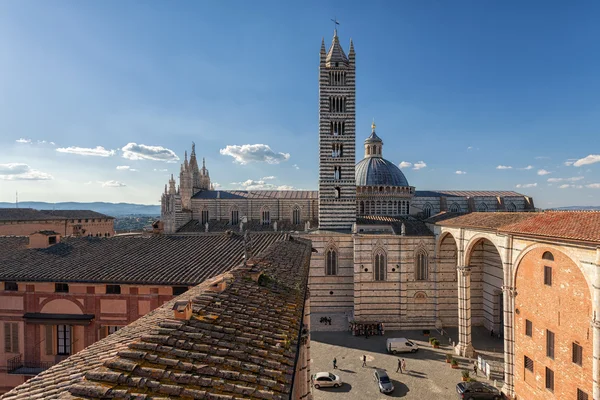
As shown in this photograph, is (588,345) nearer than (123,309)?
No

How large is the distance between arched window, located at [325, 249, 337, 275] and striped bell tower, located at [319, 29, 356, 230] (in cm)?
289

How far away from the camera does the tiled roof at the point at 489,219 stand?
71.2 feet

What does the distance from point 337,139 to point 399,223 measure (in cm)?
1122

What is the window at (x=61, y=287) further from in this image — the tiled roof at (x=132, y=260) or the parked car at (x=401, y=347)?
the parked car at (x=401, y=347)

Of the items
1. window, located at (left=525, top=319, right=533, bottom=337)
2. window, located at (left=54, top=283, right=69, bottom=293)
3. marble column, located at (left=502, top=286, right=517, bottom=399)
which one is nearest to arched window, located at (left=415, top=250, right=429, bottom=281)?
marble column, located at (left=502, top=286, right=517, bottom=399)

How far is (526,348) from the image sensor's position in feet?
60.7

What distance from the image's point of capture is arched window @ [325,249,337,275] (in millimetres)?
32531

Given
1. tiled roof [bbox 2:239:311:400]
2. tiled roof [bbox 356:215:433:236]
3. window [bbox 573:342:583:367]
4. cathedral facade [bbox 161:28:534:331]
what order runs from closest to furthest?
1. tiled roof [bbox 2:239:311:400]
2. window [bbox 573:342:583:367]
3. cathedral facade [bbox 161:28:534:331]
4. tiled roof [bbox 356:215:433:236]

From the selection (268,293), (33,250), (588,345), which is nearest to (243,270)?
(268,293)

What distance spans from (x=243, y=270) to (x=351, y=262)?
78.3 feet

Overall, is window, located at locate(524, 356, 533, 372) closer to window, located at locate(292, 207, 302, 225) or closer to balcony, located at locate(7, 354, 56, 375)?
balcony, located at locate(7, 354, 56, 375)

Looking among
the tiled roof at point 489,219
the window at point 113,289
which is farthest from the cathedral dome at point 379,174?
the window at point 113,289

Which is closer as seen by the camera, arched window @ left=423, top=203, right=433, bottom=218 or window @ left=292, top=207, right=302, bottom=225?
window @ left=292, top=207, right=302, bottom=225

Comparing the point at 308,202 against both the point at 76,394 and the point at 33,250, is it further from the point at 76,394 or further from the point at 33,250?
the point at 76,394
